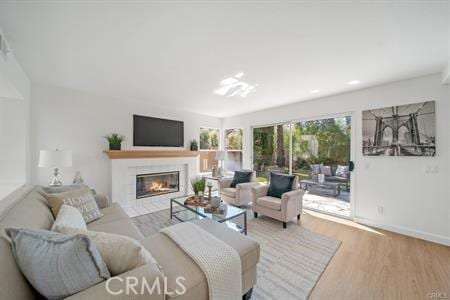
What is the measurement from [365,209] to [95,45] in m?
4.62

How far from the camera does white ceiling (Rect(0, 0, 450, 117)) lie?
1.44 m

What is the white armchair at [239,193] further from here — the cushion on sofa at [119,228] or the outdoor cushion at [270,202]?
the cushion on sofa at [119,228]

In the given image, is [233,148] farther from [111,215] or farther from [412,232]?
[412,232]

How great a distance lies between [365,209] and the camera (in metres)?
3.20

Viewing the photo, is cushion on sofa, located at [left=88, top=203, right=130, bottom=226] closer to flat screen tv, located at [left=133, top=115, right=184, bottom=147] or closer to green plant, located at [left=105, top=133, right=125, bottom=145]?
green plant, located at [left=105, top=133, right=125, bottom=145]

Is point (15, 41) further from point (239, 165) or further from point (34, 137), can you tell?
point (239, 165)

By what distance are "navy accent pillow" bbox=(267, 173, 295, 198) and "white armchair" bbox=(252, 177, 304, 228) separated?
0.07 m

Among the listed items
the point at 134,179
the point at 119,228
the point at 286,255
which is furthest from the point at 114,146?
the point at 286,255

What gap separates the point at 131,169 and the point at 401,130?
5068 mm

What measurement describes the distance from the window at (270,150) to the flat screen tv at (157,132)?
6.95 feet

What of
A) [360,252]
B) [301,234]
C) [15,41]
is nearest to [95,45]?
[15,41]

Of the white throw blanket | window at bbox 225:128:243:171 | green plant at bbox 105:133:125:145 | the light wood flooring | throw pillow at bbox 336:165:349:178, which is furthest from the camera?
window at bbox 225:128:243:171

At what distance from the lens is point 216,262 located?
1197 mm

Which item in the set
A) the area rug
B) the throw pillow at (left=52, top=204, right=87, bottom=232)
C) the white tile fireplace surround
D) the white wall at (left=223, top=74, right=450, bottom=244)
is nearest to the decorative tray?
the area rug
